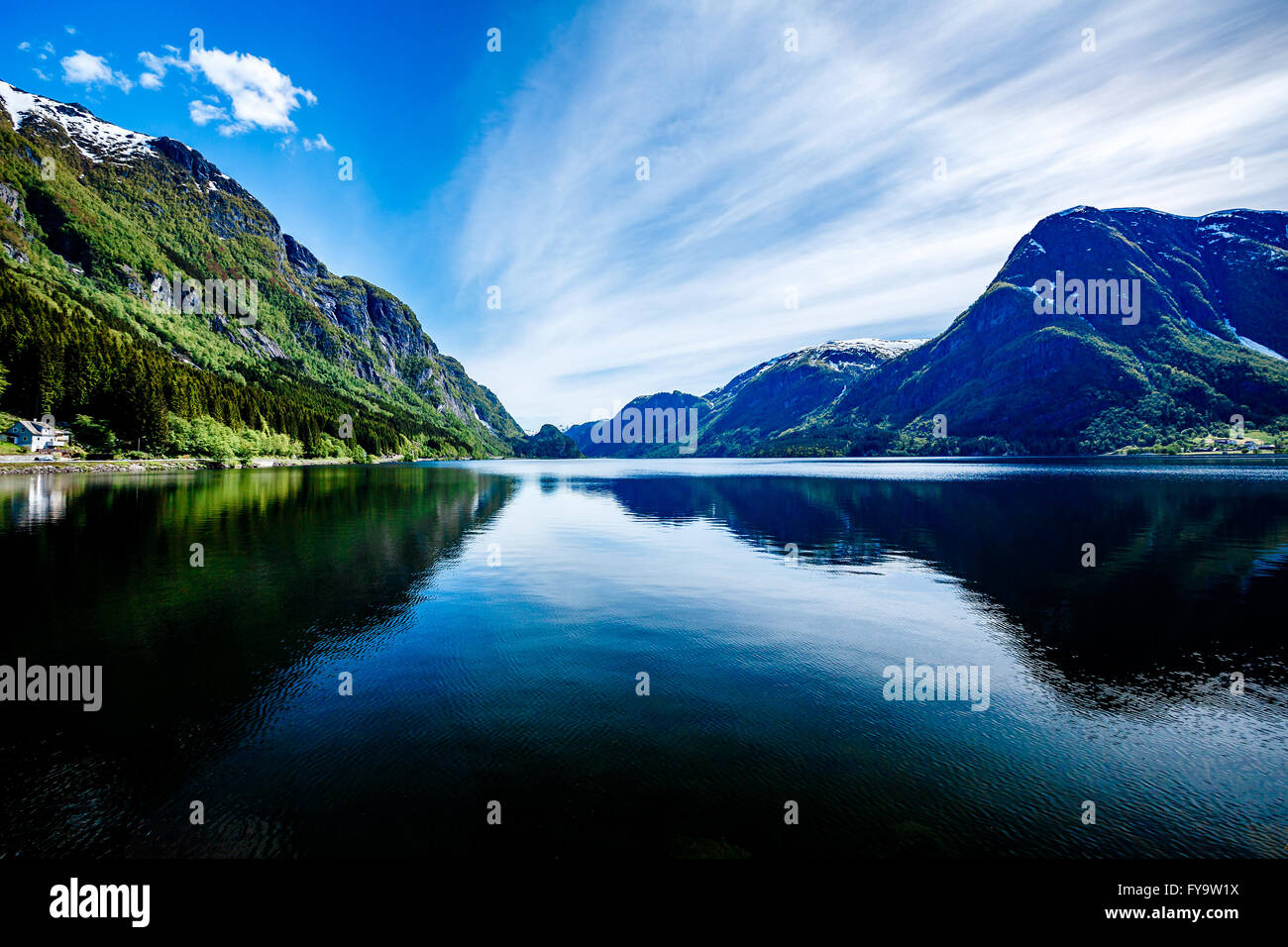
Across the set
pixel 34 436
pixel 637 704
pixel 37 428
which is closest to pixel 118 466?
pixel 34 436

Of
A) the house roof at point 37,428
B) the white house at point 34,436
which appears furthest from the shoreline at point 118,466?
the house roof at point 37,428

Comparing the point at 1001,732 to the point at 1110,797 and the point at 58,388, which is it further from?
the point at 58,388

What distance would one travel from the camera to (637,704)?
16.4 meters

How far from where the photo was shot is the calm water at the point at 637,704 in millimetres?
10852

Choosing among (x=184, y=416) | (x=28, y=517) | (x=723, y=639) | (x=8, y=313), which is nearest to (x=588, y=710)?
(x=723, y=639)

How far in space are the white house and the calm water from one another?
371ft

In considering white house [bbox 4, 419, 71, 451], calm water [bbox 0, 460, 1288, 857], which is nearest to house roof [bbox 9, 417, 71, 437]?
white house [bbox 4, 419, 71, 451]

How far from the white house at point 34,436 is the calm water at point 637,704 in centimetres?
11307

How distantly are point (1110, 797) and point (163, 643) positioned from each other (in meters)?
31.1

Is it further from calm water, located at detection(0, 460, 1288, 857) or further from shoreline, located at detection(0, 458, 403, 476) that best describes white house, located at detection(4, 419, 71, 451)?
calm water, located at detection(0, 460, 1288, 857)

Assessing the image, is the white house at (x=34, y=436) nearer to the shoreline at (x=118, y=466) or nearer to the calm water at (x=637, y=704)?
the shoreline at (x=118, y=466)

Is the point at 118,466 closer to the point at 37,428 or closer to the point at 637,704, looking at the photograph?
the point at 37,428

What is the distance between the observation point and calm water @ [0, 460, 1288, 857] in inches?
427

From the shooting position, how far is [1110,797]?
39.5 feet
